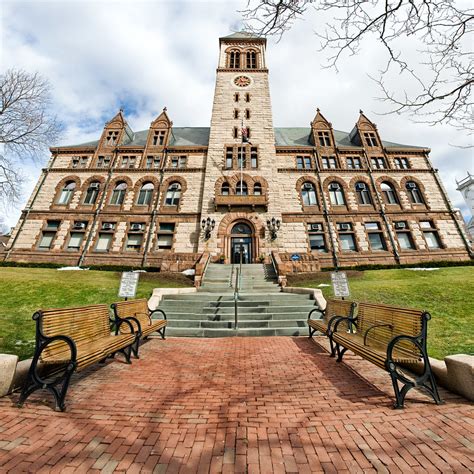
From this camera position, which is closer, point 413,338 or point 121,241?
point 413,338

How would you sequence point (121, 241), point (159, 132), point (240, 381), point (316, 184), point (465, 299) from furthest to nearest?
point (159, 132)
point (316, 184)
point (121, 241)
point (465, 299)
point (240, 381)

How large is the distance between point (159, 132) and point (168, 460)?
2667 cm

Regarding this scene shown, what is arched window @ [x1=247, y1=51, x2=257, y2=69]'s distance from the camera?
27406 mm

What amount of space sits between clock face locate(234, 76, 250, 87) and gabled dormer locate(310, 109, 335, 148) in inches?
338

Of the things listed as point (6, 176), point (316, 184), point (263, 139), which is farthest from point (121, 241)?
point (316, 184)

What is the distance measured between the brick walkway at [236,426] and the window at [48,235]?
66.4 ft

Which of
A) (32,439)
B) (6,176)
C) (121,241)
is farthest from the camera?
(121,241)

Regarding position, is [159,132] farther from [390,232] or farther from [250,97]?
[390,232]

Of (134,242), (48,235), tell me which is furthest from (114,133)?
(134,242)

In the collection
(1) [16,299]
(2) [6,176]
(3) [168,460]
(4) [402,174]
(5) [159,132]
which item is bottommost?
(3) [168,460]

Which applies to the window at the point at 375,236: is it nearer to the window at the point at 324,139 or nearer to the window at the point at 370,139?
the window at the point at 370,139

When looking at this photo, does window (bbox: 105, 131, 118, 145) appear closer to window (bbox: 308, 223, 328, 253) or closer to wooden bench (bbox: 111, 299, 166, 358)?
window (bbox: 308, 223, 328, 253)

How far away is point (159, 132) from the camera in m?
24.1

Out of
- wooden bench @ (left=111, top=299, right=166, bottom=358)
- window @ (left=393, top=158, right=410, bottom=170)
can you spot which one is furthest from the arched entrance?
window @ (left=393, top=158, right=410, bottom=170)
